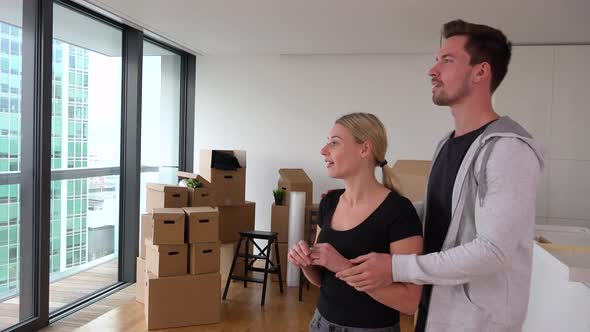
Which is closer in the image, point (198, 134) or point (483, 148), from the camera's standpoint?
point (483, 148)

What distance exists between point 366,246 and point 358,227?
58 millimetres

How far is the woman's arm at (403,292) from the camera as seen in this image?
126 centimetres

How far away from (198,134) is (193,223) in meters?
2.56

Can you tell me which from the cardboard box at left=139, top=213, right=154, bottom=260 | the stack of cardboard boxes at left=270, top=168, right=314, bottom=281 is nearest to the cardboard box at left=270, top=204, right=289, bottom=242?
the stack of cardboard boxes at left=270, top=168, right=314, bottom=281

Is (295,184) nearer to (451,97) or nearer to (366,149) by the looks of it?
(366,149)

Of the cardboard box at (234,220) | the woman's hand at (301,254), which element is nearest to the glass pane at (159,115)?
the cardboard box at (234,220)

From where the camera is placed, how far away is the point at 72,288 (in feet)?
14.4

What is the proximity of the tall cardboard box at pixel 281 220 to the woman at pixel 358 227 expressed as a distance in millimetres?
3772

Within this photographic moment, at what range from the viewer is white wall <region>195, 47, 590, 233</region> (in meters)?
5.78

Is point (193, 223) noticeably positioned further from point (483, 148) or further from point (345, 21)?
point (483, 148)

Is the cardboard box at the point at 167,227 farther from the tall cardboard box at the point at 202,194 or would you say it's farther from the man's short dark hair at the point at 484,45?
the man's short dark hair at the point at 484,45

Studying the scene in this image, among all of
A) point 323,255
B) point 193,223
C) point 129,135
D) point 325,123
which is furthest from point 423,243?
point 325,123

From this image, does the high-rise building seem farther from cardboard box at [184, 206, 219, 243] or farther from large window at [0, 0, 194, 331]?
cardboard box at [184, 206, 219, 243]

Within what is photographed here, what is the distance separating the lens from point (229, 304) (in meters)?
4.53
